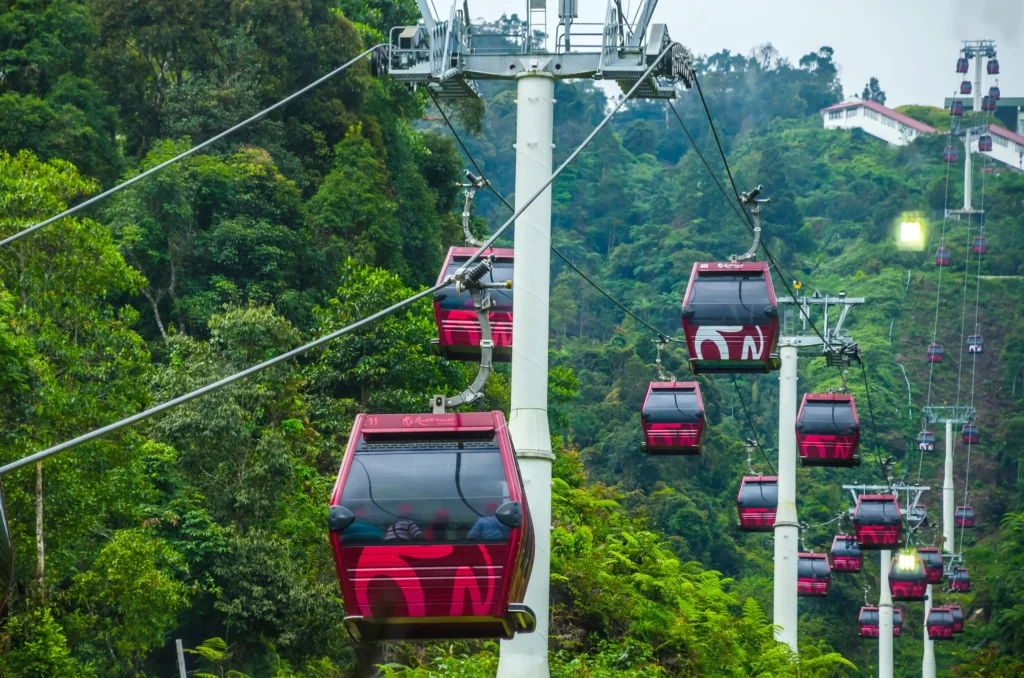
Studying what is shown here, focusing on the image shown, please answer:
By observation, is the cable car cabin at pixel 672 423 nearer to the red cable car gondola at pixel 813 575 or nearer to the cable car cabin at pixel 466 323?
the cable car cabin at pixel 466 323

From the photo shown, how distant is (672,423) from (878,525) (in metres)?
12.3

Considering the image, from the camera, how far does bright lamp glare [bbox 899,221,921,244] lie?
96312mm

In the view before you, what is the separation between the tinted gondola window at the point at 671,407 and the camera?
23062 mm

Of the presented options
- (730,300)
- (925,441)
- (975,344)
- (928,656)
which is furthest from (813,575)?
(975,344)

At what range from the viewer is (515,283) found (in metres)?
13.4

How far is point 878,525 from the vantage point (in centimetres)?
3394

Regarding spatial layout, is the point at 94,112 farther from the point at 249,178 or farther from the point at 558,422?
the point at 558,422

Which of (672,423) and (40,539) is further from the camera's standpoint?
(672,423)

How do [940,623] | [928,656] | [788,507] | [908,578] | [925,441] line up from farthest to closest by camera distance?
[925,441]
[928,656]
[940,623]
[908,578]
[788,507]

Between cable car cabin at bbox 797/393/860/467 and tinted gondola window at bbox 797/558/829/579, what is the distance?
14.6 metres

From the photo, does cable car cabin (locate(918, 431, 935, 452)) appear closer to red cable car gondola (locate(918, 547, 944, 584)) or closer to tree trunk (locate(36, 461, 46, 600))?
red cable car gondola (locate(918, 547, 944, 584))

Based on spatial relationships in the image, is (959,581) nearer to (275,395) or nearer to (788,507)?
(788,507)

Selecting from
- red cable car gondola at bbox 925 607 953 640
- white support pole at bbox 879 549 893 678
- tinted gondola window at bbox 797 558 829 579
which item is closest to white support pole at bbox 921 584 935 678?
red cable car gondola at bbox 925 607 953 640

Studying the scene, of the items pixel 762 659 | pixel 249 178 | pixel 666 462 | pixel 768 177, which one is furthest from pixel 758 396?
pixel 762 659
